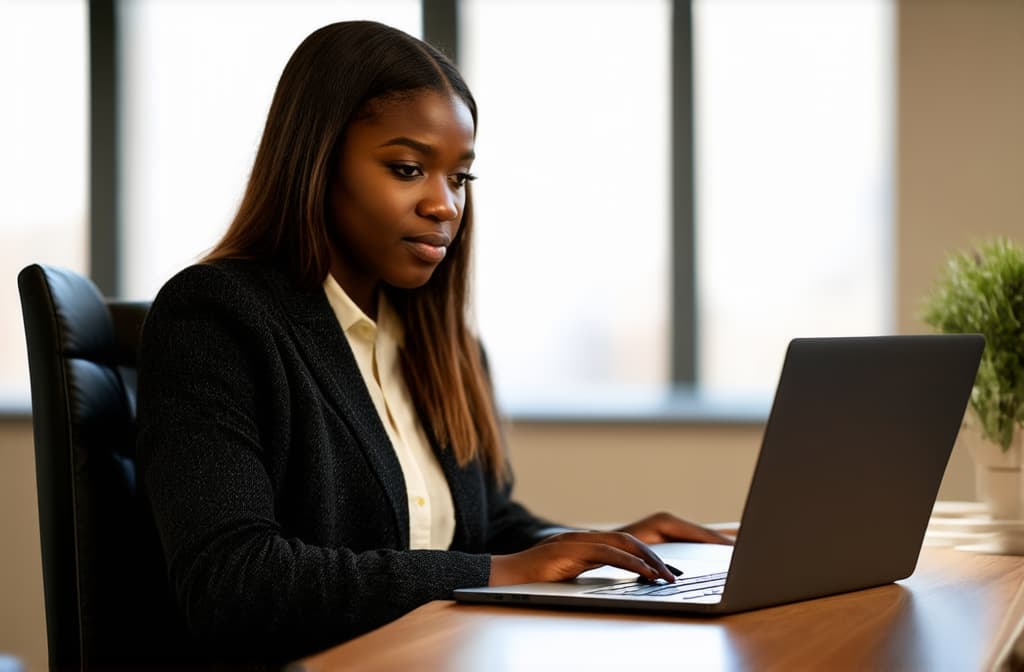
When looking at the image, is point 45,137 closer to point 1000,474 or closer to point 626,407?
point 626,407

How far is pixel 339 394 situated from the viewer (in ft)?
4.75

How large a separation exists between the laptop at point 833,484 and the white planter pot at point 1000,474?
442mm

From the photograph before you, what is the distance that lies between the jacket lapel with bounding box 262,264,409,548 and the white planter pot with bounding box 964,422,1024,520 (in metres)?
0.74

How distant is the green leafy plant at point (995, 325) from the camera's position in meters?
1.61

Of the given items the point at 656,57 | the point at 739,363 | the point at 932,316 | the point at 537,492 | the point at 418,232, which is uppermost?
the point at 656,57

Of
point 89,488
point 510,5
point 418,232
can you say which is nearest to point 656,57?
point 510,5

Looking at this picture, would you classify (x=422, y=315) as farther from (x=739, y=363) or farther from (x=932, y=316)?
(x=739, y=363)

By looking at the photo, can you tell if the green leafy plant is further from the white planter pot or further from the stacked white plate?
the stacked white plate

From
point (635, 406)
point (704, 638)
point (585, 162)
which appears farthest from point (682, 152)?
point (704, 638)

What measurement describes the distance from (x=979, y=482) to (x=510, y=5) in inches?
105

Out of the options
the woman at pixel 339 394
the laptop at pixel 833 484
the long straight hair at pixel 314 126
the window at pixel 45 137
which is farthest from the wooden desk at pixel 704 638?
the window at pixel 45 137

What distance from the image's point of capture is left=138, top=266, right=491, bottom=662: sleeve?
1.18 meters

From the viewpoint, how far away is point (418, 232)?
1.52 metres

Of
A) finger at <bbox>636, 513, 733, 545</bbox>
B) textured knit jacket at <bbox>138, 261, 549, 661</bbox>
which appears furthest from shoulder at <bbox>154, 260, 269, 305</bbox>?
finger at <bbox>636, 513, 733, 545</bbox>
